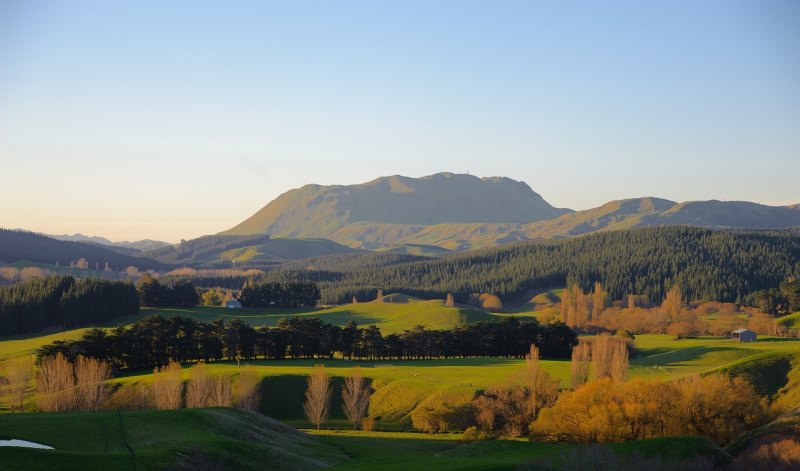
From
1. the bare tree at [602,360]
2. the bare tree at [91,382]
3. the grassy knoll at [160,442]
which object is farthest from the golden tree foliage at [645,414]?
the bare tree at [91,382]

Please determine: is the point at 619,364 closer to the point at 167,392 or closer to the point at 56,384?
the point at 167,392

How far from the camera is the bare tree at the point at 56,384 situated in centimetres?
10906

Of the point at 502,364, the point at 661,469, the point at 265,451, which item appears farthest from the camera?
the point at 502,364

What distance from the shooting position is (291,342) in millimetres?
159125

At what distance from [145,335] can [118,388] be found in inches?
1013

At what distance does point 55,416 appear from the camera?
3145 inches

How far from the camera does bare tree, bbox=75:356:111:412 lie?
10949 centimetres

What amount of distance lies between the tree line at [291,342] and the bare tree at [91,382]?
7.10m

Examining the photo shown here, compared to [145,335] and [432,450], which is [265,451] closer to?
[432,450]

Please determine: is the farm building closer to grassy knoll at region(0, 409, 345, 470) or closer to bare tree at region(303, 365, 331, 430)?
bare tree at region(303, 365, 331, 430)

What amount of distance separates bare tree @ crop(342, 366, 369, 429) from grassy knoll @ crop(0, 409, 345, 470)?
19930 mm

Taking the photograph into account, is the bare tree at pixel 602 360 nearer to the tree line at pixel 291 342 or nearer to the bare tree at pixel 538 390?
the bare tree at pixel 538 390

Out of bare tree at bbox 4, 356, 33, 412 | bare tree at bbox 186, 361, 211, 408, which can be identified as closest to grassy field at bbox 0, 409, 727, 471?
bare tree at bbox 186, 361, 211, 408

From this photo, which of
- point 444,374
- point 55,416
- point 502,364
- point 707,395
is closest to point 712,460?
point 707,395
